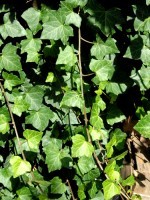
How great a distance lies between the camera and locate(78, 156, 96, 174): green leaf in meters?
1.61

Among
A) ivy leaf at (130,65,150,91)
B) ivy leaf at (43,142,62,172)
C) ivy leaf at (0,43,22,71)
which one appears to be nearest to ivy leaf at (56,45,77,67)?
ivy leaf at (0,43,22,71)

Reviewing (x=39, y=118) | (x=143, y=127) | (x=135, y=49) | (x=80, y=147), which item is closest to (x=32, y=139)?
(x=39, y=118)

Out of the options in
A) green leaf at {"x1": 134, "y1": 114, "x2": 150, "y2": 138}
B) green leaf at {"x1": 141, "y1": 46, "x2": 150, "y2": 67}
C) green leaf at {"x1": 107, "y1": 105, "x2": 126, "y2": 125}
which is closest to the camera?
green leaf at {"x1": 134, "y1": 114, "x2": 150, "y2": 138}

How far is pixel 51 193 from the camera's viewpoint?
1.69m

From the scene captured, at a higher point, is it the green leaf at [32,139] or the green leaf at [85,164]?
the green leaf at [32,139]

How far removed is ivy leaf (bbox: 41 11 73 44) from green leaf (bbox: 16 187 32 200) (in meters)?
0.73

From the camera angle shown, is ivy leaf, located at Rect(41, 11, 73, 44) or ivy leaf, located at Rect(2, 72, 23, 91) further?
ivy leaf, located at Rect(2, 72, 23, 91)

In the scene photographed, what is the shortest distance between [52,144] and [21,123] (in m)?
0.20

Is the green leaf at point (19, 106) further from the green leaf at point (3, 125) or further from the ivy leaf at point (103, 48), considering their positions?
the ivy leaf at point (103, 48)

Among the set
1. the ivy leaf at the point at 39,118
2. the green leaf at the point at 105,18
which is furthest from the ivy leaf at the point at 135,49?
the ivy leaf at the point at 39,118

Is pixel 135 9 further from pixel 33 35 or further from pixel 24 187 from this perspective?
pixel 24 187

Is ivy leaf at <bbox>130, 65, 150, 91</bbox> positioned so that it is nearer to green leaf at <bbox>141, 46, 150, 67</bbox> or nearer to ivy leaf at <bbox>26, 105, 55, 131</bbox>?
green leaf at <bbox>141, 46, 150, 67</bbox>

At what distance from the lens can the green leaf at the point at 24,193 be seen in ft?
5.08

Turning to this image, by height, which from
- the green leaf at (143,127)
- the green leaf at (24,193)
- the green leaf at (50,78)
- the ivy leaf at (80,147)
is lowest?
the green leaf at (24,193)
